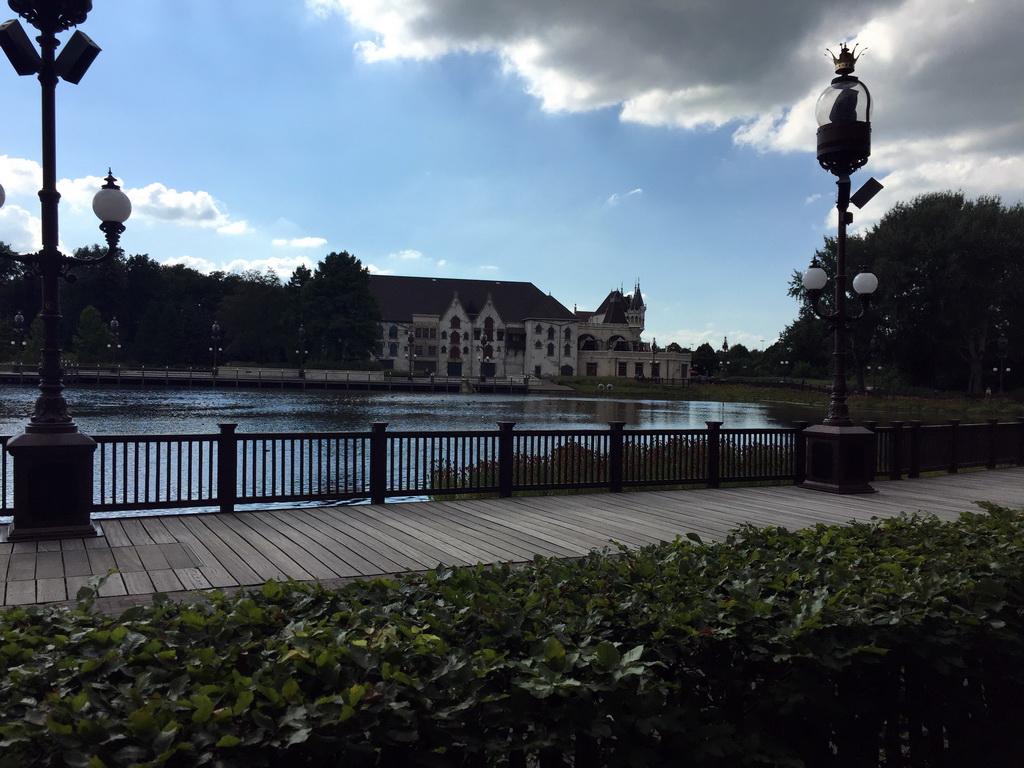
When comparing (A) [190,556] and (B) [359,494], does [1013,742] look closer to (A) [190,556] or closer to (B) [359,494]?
(A) [190,556]

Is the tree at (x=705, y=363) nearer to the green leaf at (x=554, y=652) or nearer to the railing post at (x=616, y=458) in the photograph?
the railing post at (x=616, y=458)

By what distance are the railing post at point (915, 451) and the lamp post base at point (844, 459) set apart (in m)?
2.80

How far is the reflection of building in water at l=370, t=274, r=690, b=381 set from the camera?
112 metres

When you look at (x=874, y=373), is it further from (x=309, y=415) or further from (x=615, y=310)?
(x=309, y=415)

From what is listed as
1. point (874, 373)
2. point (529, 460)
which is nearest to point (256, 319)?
point (874, 373)

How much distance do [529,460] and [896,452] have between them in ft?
23.6

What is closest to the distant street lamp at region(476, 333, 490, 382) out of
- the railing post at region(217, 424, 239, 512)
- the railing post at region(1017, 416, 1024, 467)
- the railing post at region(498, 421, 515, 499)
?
the railing post at region(1017, 416, 1024, 467)

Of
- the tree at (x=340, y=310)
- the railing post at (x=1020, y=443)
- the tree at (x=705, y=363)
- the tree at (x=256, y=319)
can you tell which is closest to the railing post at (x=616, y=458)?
the railing post at (x=1020, y=443)

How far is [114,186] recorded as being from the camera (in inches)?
332

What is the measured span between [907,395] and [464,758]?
68389 mm

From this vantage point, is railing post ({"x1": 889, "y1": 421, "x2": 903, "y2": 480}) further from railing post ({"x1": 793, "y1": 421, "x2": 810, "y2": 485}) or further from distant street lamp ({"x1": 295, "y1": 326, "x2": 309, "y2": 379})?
distant street lamp ({"x1": 295, "y1": 326, "x2": 309, "y2": 379})

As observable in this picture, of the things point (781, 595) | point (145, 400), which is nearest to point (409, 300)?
point (145, 400)

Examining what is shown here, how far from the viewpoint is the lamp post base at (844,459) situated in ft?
38.1

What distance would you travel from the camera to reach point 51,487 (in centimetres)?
730
